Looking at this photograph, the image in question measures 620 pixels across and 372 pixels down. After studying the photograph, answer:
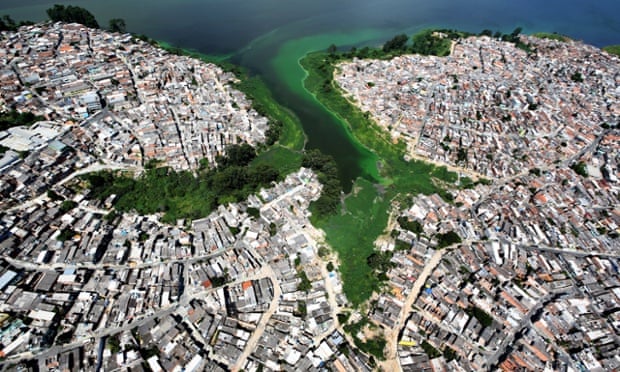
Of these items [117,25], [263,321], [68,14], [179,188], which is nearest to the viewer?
[263,321]

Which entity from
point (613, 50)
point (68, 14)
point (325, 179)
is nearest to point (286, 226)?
point (325, 179)

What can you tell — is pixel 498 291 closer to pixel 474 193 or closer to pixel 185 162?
pixel 474 193

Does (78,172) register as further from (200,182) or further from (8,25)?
(8,25)

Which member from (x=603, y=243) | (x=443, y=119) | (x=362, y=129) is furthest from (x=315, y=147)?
(x=603, y=243)

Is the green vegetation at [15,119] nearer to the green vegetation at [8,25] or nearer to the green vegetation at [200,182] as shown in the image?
the green vegetation at [200,182]

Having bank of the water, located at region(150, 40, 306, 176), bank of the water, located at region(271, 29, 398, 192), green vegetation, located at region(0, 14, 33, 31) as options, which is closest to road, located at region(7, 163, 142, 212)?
bank of the water, located at region(150, 40, 306, 176)

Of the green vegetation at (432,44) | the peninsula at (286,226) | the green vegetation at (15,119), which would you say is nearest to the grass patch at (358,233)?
the peninsula at (286,226)

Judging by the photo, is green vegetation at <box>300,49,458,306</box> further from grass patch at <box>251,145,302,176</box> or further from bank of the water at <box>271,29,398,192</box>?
grass patch at <box>251,145,302,176</box>
